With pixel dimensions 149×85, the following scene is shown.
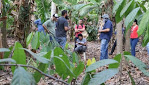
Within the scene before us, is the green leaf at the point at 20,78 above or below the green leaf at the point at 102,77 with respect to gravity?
above

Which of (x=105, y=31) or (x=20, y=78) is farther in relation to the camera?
(x=105, y=31)

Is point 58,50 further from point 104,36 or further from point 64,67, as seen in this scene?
point 104,36

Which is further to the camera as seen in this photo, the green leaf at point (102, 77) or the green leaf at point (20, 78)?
the green leaf at point (102, 77)

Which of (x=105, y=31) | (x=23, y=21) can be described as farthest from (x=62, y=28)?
(x=23, y=21)

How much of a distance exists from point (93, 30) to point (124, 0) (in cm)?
1167

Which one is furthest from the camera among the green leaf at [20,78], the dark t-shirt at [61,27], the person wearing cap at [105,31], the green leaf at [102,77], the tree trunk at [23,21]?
the dark t-shirt at [61,27]

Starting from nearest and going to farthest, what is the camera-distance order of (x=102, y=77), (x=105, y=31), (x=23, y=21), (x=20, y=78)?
(x=20, y=78) → (x=102, y=77) → (x=23, y=21) → (x=105, y=31)

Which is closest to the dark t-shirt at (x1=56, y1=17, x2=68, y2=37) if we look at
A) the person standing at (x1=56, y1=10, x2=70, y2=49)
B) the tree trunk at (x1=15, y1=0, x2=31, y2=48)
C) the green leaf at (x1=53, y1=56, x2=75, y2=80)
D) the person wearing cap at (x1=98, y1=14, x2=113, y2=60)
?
the person standing at (x1=56, y1=10, x2=70, y2=49)

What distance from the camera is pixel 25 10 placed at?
3717 millimetres

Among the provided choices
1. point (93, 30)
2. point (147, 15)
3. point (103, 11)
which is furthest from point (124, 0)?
point (93, 30)

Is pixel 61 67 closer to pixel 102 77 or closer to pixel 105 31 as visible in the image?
pixel 102 77

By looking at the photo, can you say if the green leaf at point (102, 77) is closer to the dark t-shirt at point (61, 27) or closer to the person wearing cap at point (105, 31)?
the person wearing cap at point (105, 31)

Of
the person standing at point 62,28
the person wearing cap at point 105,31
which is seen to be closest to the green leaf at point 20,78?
the person wearing cap at point 105,31

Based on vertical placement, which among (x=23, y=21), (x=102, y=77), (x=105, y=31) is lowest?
(x=105, y=31)
